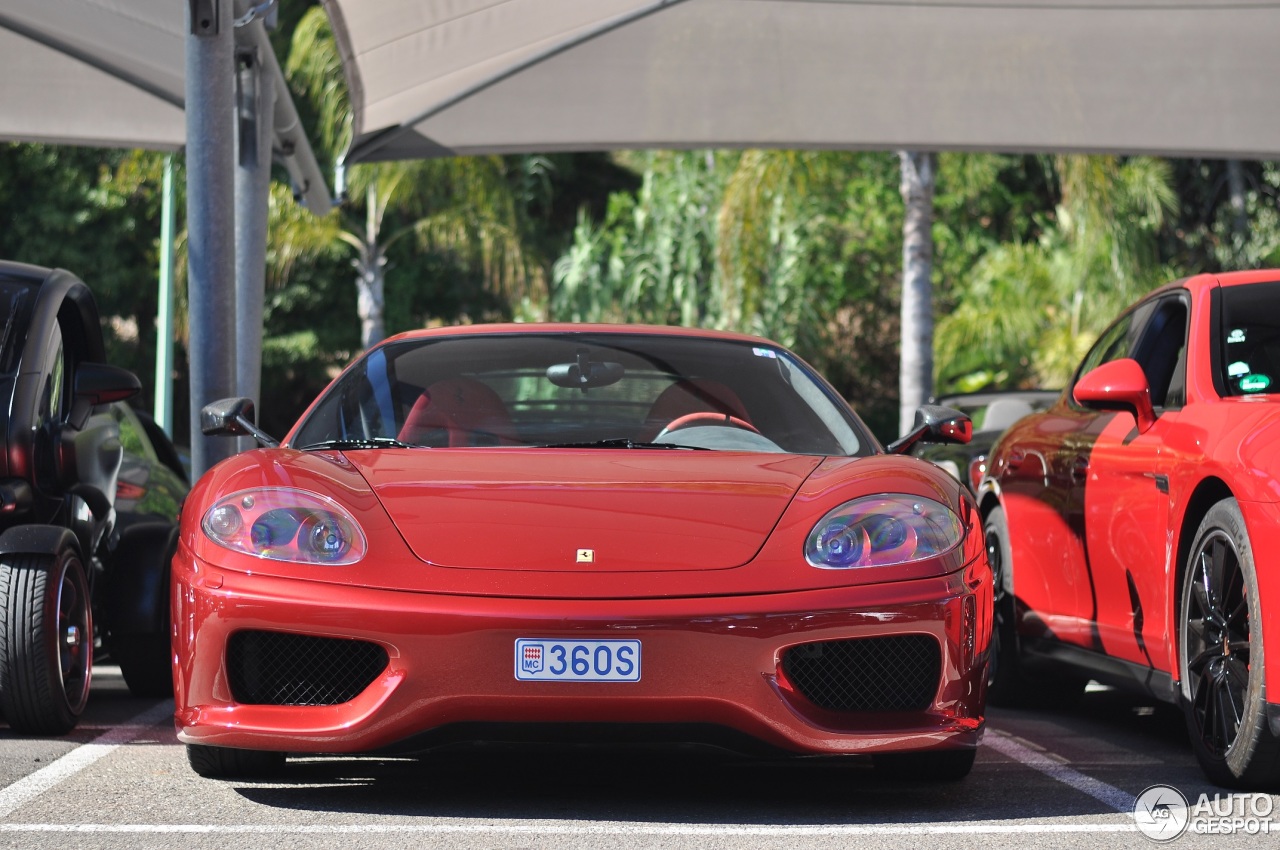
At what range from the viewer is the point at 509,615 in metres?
4.21

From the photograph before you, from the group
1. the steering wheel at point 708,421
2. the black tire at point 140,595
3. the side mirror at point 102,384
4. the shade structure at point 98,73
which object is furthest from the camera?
the shade structure at point 98,73

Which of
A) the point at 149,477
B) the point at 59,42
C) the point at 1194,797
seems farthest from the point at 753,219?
the point at 1194,797

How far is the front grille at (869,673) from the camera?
4363mm

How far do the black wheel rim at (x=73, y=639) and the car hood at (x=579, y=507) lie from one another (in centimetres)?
149

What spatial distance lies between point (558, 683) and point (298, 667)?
659 mm

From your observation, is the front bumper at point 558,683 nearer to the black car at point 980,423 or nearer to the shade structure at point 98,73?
the black car at point 980,423

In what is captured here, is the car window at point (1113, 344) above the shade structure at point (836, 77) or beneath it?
beneath

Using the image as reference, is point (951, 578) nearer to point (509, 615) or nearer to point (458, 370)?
point (509, 615)

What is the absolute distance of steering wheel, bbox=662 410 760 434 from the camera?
18.2 feet

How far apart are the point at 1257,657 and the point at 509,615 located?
1860 millimetres

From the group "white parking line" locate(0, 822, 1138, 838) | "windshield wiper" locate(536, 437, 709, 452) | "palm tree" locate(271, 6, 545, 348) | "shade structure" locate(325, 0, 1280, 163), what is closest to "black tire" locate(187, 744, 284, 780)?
"white parking line" locate(0, 822, 1138, 838)

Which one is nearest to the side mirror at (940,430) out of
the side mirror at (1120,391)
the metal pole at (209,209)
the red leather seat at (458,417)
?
the side mirror at (1120,391)

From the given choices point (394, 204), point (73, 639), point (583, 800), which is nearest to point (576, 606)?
point (583, 800)

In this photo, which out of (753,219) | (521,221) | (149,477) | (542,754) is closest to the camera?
(542,754)
